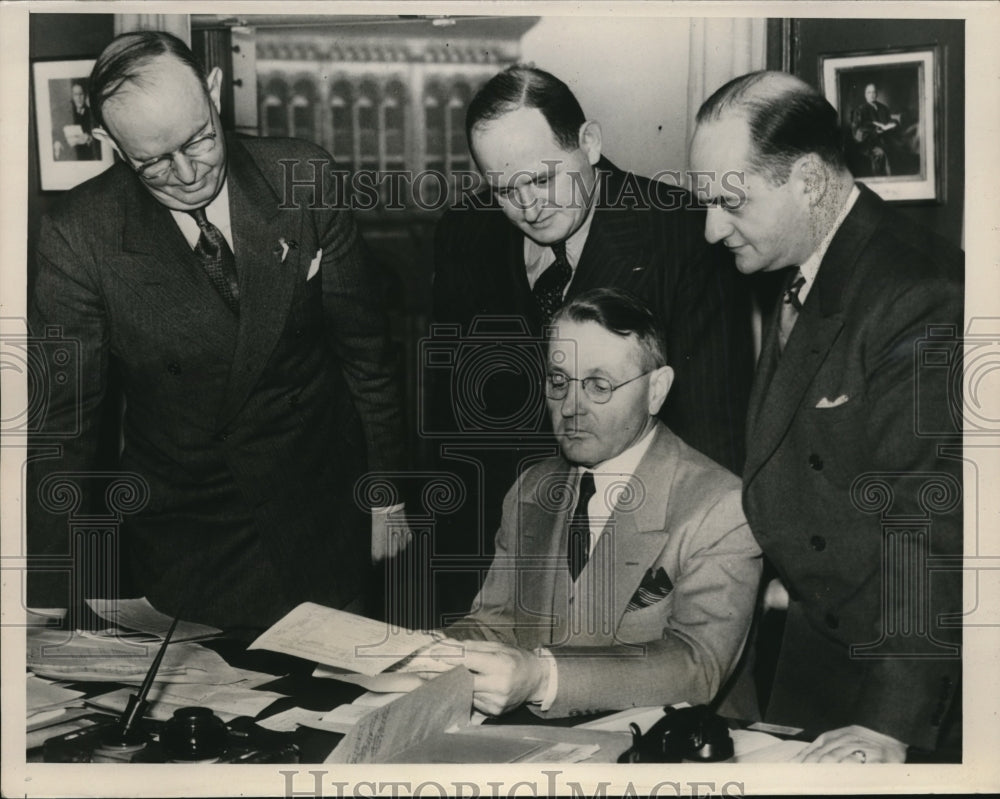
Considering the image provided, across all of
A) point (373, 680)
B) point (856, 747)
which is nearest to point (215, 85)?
point (373, 680)

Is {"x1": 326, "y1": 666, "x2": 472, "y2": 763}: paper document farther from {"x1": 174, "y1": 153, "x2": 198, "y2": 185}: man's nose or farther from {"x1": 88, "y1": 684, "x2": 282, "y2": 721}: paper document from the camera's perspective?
{"x1": 174, "y1": 153, "x2": 198, "y2": 185}: man's nose

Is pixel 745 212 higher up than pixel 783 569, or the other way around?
pixel 745 212

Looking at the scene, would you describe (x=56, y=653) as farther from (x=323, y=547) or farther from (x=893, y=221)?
(x=893, y=221)

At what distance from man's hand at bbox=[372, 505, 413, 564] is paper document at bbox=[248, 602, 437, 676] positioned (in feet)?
0.57

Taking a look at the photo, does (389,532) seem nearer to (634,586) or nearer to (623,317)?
(634,586)

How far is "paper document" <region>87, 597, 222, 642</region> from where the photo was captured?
9.18 feet

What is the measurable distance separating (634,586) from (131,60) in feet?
5.78

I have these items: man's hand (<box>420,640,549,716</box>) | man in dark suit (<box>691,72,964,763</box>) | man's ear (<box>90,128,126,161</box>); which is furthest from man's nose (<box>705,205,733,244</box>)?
man's ear (<box>90,128,126,161</box>)

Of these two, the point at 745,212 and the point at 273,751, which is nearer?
the point at 273,751

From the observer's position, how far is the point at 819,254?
268 centimetres

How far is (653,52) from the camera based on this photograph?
110 inches

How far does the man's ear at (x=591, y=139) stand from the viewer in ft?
9.08

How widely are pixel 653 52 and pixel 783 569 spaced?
4.34 ft

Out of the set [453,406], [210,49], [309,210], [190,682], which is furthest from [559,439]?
[210,49]
